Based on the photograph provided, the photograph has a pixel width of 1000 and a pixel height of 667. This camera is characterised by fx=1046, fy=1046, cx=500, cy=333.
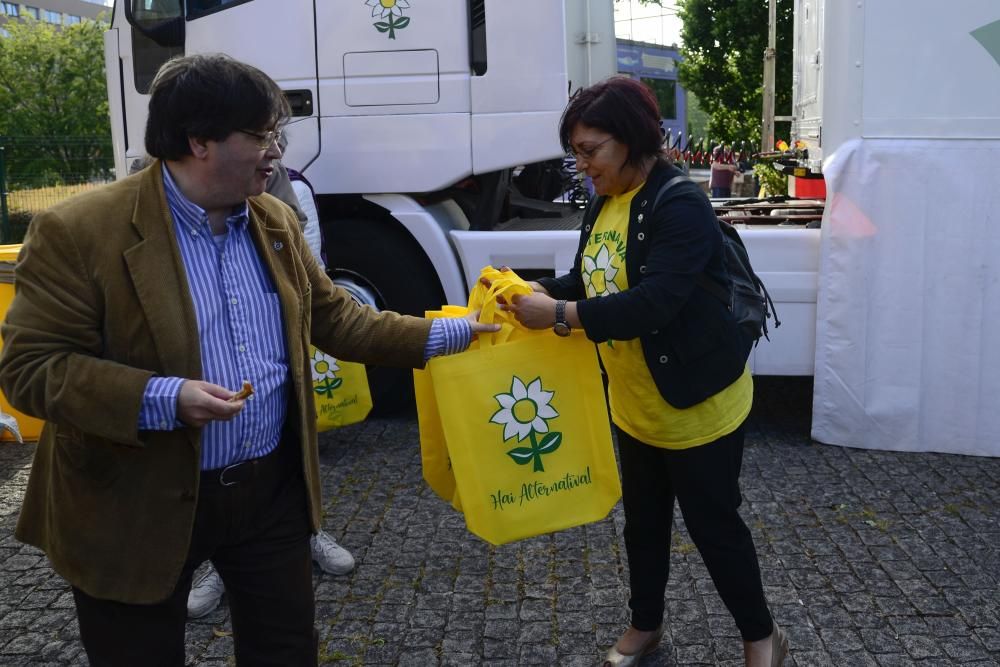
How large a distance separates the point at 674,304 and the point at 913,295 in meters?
2.77

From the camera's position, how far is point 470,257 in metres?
5.50

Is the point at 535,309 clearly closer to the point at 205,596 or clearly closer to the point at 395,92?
the point at 205,596

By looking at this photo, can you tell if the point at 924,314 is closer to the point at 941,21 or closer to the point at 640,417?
the point at 941,21

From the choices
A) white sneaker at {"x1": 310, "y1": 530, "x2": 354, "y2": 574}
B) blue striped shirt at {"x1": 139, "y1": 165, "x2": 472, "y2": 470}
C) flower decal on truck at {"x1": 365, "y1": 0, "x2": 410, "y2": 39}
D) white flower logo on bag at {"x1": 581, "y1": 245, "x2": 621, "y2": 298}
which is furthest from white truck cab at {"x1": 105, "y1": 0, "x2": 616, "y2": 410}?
blue striped shirt at {"x1": 139, "y1": 165, "x2": 472, "y2": 470}

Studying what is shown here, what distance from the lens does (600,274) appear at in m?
2.82

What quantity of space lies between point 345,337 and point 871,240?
321 centimetres

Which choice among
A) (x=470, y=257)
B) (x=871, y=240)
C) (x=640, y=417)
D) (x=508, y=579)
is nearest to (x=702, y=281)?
(x=640, y=417)

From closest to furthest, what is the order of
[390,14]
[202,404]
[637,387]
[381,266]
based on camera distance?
[202,404] → [637,387] → [390,14] → [381,266]

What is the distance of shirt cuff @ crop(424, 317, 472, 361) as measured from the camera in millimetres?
2635

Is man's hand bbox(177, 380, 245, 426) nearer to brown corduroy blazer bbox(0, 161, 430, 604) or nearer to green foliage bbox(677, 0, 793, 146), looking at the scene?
brown corduroy blazer bbox(0, 161, 430, 604)

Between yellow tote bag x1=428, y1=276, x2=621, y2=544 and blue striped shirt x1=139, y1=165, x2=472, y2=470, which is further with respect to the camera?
yellow tote bag x1=428, y1=276, x2=621, y2=544

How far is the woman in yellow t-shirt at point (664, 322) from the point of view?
8.55ft

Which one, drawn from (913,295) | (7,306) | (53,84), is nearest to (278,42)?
(7,306)

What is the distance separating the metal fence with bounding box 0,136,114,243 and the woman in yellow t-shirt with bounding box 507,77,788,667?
562 inches
